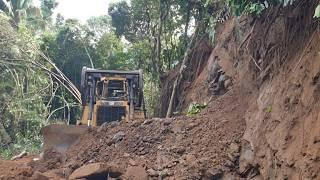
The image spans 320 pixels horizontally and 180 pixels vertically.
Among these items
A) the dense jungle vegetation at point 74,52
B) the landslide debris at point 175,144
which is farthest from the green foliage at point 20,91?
the landslide debris at point 175,144

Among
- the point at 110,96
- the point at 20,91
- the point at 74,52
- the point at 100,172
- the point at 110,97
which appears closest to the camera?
the point at 100,172

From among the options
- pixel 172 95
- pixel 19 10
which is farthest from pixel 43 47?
pixel 172 95

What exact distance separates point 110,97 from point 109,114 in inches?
29.1

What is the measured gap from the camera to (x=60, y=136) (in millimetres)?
11305

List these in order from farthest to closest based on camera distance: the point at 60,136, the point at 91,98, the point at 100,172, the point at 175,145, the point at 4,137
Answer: the point at 4,137
the point at 91,98
the point at 60,136
the point at 175,145
the point at 100,172

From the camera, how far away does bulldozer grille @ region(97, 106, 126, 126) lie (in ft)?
43.1

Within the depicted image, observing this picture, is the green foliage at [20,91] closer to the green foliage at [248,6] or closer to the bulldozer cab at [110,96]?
the bulldozer cab at [110,96]

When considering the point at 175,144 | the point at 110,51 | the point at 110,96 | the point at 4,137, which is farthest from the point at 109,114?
the point at 110,51

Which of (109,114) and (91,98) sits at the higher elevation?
(91,98)

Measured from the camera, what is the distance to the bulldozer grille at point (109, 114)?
13.1 meters

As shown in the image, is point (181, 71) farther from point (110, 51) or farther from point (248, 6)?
point (110, 51)

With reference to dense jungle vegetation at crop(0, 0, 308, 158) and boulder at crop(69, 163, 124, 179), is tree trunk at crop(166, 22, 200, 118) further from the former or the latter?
boulder at crop(69, 163, 124, 179)

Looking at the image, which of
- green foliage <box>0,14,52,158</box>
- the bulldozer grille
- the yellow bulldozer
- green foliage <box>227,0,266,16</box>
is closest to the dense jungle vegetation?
green foliage <box>0,14,52,158</box>

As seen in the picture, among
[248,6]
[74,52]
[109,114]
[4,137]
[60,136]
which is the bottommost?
[4,137]
